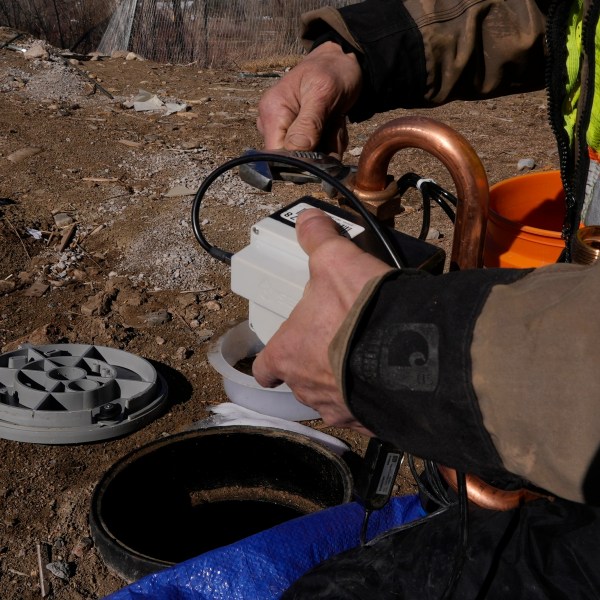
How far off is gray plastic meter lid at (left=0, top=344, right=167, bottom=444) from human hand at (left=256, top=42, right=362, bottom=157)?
1.01 meters

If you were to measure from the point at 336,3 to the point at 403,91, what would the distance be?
5450 millimetres

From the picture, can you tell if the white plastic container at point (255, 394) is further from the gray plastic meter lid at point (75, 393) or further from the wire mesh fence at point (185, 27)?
the wire mesh fence at point (185, 27)

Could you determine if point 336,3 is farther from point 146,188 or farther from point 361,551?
point 361,551

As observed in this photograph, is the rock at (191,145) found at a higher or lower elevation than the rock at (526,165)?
higher

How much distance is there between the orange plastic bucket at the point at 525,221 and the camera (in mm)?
1553

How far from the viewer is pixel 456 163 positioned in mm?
A: 1311

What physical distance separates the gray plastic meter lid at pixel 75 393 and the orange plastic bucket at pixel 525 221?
3.93 ft

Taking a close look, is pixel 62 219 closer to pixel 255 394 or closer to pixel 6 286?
pixel 6 286

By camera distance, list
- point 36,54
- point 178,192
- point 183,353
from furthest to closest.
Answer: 1. point 36,54
2. point 178,192
3. point 183,353

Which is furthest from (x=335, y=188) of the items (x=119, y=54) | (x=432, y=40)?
(x=119, y=54)

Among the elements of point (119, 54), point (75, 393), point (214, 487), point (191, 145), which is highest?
point (119, 54)

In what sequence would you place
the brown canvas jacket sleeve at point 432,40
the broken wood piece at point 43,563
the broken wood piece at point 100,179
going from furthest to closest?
the broken wood piece at point 100,179 → the broken wood piece at point 43,563 → the brown canvas jacket sleeve at point 432,40

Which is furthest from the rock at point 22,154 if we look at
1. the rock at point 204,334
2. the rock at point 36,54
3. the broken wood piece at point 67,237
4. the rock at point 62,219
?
the rock at point 36,54

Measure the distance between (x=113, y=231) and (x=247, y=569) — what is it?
2225 millimetres
